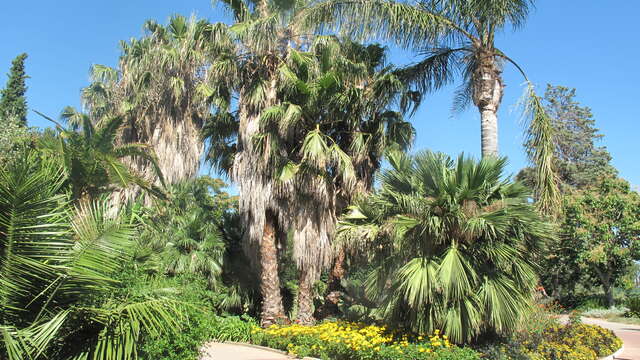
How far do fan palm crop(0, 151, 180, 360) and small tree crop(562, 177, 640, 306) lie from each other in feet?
84.0

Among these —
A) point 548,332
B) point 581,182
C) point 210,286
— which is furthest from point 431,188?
point 581,182

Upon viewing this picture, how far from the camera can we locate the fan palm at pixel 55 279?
4055mm

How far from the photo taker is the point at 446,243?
377 inches

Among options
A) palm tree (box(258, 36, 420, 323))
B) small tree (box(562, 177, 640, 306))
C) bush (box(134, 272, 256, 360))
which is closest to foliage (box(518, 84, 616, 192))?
small tree (box(562, 177, 640, 306))

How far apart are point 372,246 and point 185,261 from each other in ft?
23.5

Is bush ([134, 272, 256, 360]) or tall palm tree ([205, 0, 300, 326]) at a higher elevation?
tall palm tree ([205, 0, 300, 326])

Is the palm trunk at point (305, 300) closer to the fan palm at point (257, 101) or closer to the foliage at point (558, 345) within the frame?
the fan palm at point (257, 101)

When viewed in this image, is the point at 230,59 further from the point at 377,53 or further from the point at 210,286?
the point at 210,286

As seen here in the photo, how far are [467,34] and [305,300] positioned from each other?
8.20 metres

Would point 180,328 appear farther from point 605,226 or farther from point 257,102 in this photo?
point 605,226

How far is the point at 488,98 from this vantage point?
1091cm

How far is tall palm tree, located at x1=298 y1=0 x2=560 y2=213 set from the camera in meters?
10.8

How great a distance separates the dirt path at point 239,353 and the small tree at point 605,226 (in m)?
19.2

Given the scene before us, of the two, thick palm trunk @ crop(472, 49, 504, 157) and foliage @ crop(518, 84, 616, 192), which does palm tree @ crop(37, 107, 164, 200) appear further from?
foliage @ crop(518, 84, 616, 192)
